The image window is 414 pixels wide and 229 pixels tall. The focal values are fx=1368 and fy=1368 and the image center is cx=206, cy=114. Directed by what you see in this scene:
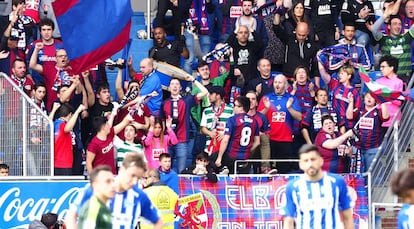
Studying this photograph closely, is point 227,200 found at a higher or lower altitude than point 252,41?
lower

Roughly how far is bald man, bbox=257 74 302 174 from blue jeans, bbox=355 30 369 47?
2367 mm

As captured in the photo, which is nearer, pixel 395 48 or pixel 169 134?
pixel 169 134

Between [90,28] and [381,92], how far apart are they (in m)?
4.88

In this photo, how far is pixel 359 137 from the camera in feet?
72.0

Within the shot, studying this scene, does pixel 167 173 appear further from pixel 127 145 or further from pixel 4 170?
pixel 4 170

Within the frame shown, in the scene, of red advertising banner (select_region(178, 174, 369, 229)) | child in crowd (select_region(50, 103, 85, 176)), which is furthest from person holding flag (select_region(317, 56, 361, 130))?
child in crowd (select_region(50, 103, 85, 176))

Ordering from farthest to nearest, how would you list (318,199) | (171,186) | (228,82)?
(228,82) → (171,186) → (318,199)

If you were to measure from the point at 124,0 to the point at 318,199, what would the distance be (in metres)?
5.97

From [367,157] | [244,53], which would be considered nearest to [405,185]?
[367,157]

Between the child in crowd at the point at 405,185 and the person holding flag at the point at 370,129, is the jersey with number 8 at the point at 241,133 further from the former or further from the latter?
the child in crowd at the point at 405,185

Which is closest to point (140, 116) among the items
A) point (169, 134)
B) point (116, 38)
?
point (169, 134)

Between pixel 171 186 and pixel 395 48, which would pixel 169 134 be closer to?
pixel 171 186

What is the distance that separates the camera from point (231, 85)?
2314 centimetres

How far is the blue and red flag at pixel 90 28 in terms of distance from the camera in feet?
65.5
